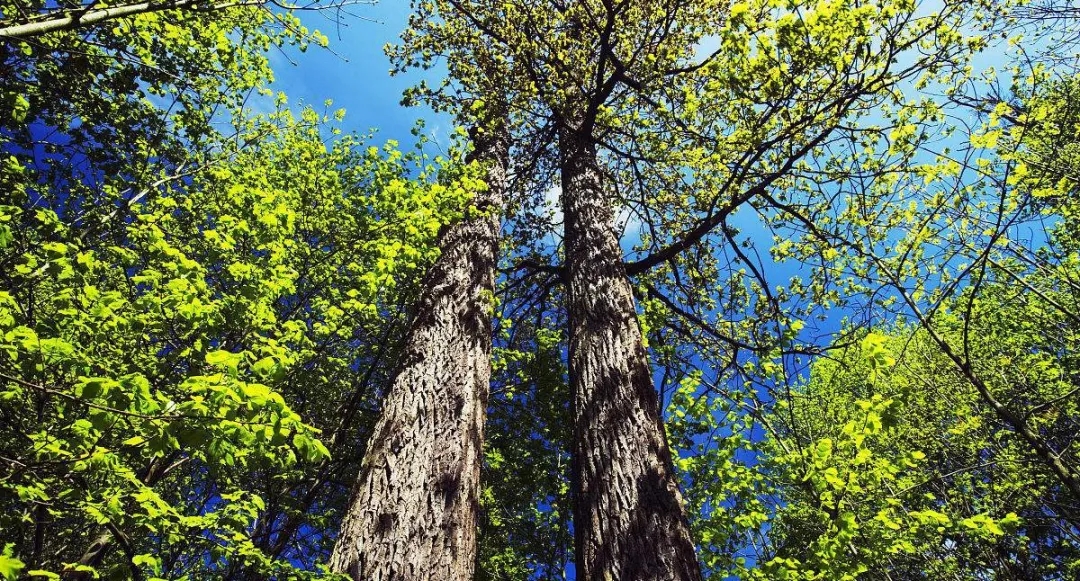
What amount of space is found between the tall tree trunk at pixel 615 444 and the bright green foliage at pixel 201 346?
1509mm

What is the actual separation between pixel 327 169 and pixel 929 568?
9635 millimetres

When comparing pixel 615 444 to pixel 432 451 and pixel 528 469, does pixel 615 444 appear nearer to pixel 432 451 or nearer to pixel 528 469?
pixel 432 451

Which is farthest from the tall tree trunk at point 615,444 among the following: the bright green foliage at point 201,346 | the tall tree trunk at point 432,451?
the bright green foliage at point 201,346

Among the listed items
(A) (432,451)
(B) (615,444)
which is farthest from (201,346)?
(B) (615,444)

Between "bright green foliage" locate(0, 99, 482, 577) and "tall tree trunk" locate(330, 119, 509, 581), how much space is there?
43 cm

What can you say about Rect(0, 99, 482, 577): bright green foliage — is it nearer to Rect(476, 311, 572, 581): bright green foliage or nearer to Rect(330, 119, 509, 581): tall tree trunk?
Rect(330, 119, 509, 581): tall tree trunk

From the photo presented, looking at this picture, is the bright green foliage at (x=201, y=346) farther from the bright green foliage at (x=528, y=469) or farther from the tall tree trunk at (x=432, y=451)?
the bright green foliage at (x=528, y=469)

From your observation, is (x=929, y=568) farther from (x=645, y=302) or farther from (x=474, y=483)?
(x=474, y=483)

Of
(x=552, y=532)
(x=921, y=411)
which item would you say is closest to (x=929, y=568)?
(x=921, y=411)

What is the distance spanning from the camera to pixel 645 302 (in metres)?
6.29

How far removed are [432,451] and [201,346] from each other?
1.56 metres

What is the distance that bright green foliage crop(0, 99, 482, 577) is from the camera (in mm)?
1847

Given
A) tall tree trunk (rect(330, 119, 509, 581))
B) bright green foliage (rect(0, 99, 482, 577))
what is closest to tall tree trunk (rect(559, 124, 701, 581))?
tall tree trunk (rect(330, 119, 509, 581))

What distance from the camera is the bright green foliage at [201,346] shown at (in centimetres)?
185
